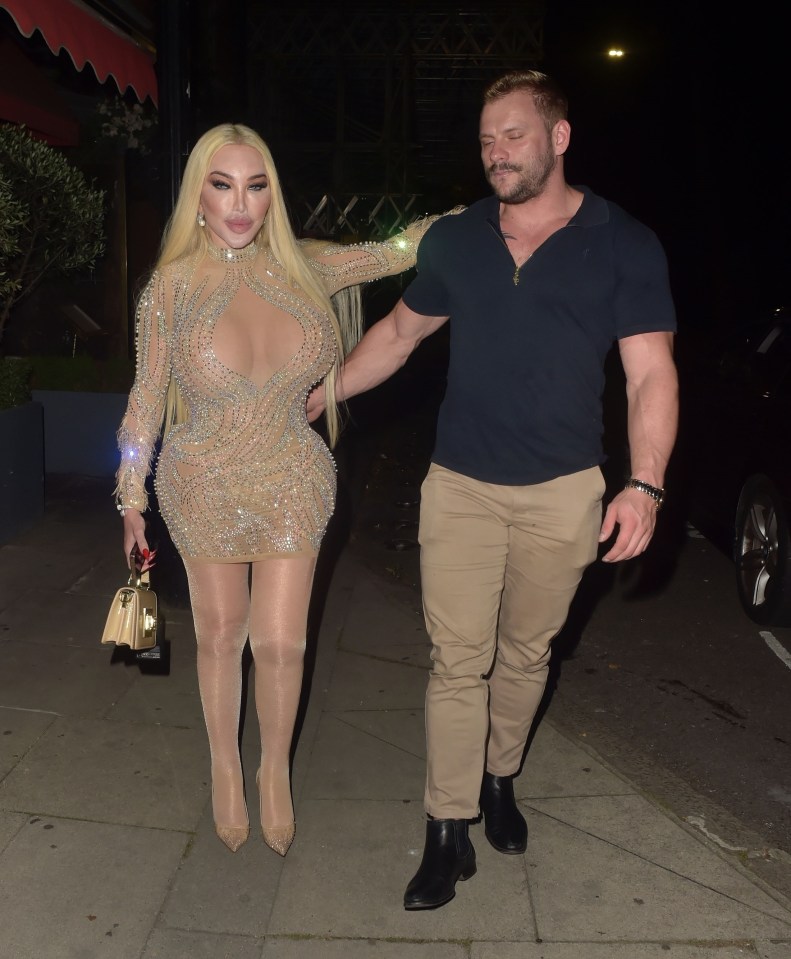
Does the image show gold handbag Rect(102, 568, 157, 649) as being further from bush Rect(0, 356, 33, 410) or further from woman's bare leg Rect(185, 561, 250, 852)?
bush Rect(0, 356, 33, 410)

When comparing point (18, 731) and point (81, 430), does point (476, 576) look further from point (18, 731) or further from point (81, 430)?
point (81, 430)

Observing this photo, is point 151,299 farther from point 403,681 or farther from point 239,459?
point 403,681

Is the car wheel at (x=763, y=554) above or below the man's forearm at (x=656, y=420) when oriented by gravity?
below

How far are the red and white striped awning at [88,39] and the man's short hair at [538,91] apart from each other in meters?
3.15

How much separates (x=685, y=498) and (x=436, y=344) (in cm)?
1394

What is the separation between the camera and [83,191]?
7543mm

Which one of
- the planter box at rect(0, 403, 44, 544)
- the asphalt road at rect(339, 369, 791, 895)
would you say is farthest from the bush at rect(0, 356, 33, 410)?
the asphalt road at rect(339, 369, 791, 895)

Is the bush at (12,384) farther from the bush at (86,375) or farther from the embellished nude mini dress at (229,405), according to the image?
the embellished nude mini dress at (229,405)

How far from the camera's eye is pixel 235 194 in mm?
3137

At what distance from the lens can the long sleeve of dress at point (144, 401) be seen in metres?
3.20

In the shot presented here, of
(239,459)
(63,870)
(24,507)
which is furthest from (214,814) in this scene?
(24,507)

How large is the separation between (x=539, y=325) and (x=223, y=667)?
1434 millimetres

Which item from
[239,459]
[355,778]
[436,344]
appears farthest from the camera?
[436,344]

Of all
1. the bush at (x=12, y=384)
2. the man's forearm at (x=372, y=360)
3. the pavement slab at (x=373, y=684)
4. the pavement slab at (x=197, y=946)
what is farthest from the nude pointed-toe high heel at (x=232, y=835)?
the bush at (x=12, y=384)
